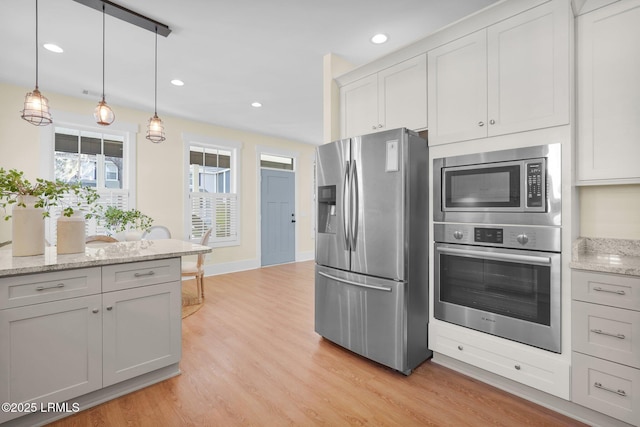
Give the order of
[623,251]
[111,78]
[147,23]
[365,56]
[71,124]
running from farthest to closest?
[71,124] < [111,78] < [365,56] < [147,23] < [623,251]

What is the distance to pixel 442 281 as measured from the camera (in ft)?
7.51

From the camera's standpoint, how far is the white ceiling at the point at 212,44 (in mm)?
2375

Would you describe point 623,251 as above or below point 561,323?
above

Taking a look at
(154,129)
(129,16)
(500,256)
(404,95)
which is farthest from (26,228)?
(500,256)

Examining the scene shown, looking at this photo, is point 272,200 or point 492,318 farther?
point 272,200

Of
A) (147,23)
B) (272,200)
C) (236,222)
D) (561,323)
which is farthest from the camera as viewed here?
(272,200)

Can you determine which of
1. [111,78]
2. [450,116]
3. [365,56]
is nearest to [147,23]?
[111,78]

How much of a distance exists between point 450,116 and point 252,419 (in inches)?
93.8

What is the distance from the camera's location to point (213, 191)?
18.6ft

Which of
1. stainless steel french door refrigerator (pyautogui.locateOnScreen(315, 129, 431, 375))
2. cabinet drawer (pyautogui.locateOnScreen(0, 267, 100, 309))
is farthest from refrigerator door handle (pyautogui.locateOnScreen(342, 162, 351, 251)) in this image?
cabinet drawer (pyautogui.locateOnScreen(0, 267, 100, 309))

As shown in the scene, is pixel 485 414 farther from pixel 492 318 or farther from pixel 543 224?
pixel 543 224

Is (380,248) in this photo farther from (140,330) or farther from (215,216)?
A: (215,216)

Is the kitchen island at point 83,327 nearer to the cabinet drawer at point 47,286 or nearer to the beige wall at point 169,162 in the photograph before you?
the cabinet drawer at point 47,286

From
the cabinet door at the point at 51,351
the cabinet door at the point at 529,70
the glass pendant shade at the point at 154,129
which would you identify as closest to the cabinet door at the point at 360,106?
the cabinet door at the point at 529,70
